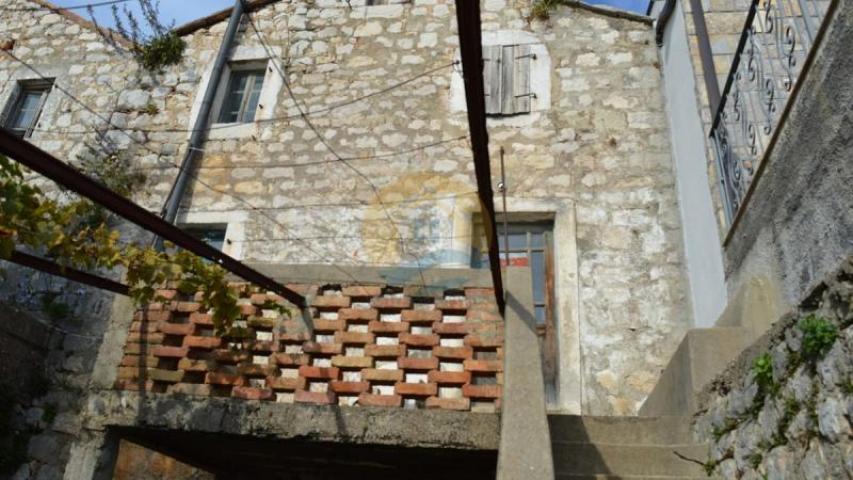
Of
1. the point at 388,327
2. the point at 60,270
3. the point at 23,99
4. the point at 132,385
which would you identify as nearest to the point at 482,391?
the point at 388,327

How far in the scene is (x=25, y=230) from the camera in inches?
131

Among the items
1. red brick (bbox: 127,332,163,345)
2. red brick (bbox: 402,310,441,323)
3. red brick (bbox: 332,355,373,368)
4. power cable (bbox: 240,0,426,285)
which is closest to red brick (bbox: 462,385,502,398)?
red brick (bbox: 402,310,441,323)

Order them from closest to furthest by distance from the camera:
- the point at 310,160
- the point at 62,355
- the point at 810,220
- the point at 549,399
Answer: the point at 810,220, the point at 549,399, the point at 62,355, the point at 310,160

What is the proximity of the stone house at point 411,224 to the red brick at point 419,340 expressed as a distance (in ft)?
0.04

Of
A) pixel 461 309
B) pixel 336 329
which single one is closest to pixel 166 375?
pixel 336 329

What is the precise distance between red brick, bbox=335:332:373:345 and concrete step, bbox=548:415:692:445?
46.1 inches

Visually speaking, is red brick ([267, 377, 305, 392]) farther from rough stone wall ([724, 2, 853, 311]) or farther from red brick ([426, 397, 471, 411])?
rough stone wall ([724, 2, 853, 311])

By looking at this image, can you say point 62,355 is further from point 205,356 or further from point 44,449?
point 205,356

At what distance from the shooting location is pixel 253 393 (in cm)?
350

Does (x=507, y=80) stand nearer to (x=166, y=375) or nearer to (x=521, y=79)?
(x=521, y=79)

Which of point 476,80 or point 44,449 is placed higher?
point 476,80

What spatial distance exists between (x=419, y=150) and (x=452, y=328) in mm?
3396

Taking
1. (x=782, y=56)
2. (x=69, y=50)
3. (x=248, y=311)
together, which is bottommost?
(x=248, y=311)

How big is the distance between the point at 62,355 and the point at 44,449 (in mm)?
860
